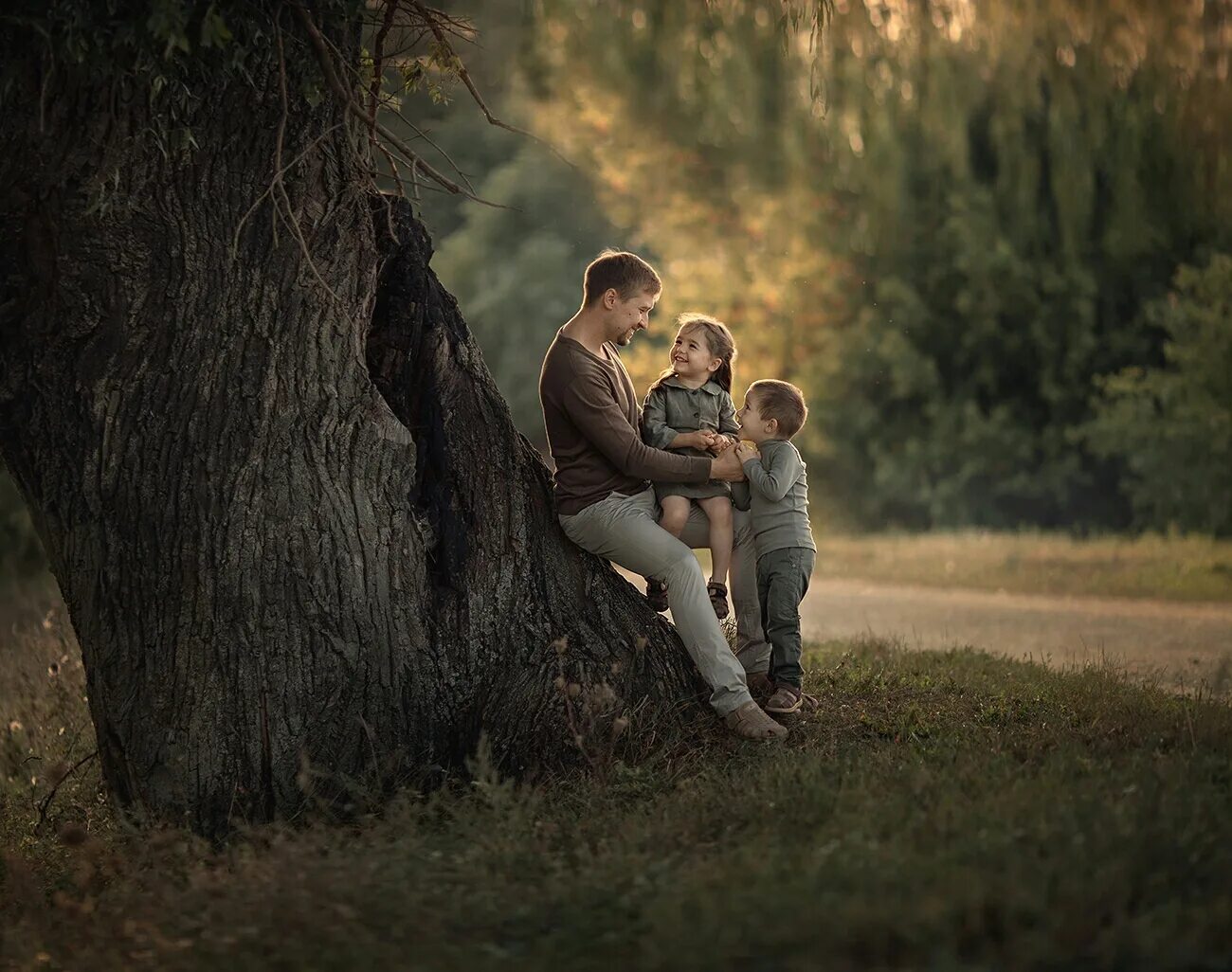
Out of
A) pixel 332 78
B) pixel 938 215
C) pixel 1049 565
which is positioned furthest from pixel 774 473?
pixel 938 215

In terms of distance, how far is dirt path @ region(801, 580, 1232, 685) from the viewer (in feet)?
32.9

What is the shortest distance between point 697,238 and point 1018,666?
18424 millimetres

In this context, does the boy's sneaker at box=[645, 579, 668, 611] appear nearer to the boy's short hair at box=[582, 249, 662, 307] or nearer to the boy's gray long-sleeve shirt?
the boy's gray long-sleeve shirt

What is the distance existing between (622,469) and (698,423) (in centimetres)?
53

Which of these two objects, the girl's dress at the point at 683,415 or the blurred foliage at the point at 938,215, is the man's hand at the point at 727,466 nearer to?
the girl's dress at the point at 683,415

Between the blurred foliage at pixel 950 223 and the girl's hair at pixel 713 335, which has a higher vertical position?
the blurred foliage at pixel 950 223

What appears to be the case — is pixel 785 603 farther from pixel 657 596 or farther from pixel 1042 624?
pixel 1042 624

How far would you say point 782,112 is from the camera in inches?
985

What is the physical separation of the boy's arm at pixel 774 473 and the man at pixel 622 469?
7cm

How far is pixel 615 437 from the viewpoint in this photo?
6.04 m

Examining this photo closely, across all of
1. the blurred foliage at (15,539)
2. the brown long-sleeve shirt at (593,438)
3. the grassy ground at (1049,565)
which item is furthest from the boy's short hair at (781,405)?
the blurred foliage at (15,539)

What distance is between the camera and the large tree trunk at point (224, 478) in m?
5.61

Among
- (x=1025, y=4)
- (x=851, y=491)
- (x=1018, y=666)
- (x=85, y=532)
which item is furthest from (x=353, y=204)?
(x=851, y=491)

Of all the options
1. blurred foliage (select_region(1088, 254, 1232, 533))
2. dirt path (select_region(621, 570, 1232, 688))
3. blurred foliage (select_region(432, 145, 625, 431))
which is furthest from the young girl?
blurred foliage (select_region(432, 145, 625, 431))
